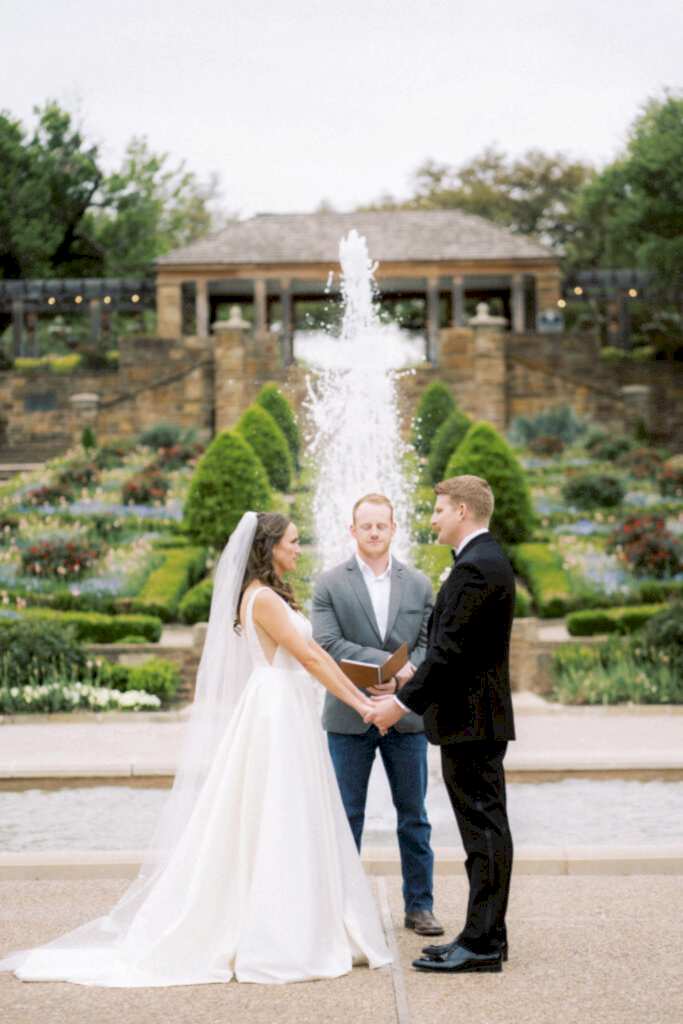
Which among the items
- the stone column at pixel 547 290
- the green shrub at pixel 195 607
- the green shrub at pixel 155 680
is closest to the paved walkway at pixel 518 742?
the green shrub at pixel 155 680

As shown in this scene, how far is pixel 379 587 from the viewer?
6.52m

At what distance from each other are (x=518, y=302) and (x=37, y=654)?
1151 inches

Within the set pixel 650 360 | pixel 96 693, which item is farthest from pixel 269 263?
pixel 96 693

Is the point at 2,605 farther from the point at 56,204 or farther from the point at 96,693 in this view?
the point at 56,204

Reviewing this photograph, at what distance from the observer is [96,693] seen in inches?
563

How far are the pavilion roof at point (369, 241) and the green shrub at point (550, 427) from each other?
747cm

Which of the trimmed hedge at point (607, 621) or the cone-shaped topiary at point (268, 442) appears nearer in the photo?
the trimmed hedge at point (607, 621)

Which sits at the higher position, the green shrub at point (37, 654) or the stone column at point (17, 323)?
the stone column at point (17, 323)

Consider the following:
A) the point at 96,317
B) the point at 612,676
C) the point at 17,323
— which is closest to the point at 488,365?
the point at 96,317

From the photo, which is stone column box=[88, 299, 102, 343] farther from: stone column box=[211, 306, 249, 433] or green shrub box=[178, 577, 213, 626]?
green shrub box=[178, 577, 213, 626]

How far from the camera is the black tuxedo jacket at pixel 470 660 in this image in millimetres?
5598

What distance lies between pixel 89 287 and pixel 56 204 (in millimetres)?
5270

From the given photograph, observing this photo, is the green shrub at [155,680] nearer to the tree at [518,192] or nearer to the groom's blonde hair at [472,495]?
the groom's blonde hair at [472,495]

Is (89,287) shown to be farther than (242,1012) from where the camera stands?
Yes
